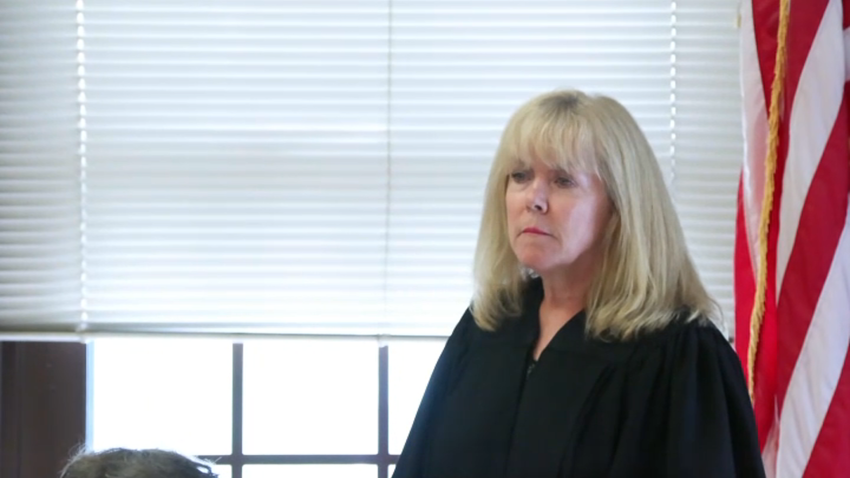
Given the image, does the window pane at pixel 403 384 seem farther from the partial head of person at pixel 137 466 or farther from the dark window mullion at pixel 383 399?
the partial head of person at pixel 137 466

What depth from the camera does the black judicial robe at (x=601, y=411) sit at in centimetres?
121

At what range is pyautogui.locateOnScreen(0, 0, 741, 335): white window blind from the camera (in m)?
1.92

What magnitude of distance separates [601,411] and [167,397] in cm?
120

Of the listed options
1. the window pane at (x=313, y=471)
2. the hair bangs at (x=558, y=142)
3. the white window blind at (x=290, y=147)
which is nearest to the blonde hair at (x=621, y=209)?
the hair bangs at (x=558, y=142)

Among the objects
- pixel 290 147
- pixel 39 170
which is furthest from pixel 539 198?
pixel 39 170

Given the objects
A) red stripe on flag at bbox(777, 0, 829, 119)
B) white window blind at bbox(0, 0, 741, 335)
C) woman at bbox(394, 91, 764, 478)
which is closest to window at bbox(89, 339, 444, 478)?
white window blind at bbox(0, 0, 741, 335)

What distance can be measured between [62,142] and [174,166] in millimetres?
248

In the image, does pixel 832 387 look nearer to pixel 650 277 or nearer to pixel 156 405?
pixel 650 277

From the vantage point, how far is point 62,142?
1927 mm

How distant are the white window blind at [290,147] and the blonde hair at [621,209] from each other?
565mm

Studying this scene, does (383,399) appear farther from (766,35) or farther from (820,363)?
(766,35)

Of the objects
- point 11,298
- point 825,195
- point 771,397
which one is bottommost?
point 771,397

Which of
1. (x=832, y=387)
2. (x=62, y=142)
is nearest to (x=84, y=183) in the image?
(x=62, y=142)

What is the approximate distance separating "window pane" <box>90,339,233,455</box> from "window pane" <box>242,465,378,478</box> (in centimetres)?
10
